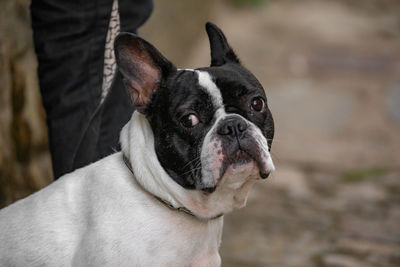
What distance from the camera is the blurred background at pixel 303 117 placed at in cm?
396

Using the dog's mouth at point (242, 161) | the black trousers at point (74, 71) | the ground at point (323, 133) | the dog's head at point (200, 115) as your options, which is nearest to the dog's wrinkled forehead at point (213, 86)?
the dog's head at point (200, 115)

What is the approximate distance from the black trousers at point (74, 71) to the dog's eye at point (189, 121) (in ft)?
2.42

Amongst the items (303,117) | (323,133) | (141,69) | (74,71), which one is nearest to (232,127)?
(141,69)

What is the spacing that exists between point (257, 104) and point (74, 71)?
38.1 inches

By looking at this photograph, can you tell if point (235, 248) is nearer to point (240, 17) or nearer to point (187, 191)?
point (187, 191)

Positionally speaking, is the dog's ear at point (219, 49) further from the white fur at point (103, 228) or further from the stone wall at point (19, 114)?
the stone wall at point (19, 114)

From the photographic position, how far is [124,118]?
3.31 m

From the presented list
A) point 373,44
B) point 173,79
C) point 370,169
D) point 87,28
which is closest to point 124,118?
point 87,28

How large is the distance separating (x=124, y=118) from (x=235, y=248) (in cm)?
133

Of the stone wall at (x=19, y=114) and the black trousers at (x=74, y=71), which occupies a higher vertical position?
the black trousers at (x=74, y=71)

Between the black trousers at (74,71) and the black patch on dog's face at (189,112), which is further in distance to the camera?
the black trousers at (74,71)

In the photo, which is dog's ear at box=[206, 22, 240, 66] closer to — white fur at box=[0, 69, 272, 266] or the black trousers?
white fur at box=[0, 69, 272, 266]

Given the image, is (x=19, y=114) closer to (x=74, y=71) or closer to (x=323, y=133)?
(x=74, y=71)

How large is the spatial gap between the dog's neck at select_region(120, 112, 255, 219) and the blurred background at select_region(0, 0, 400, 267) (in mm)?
1329
